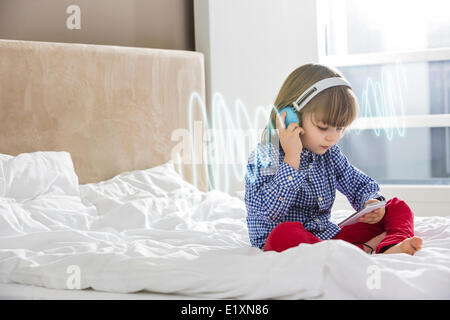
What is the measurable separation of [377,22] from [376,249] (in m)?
2.54

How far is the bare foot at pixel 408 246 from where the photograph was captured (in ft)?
4.52

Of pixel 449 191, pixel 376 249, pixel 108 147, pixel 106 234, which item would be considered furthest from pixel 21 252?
pixel 449 191

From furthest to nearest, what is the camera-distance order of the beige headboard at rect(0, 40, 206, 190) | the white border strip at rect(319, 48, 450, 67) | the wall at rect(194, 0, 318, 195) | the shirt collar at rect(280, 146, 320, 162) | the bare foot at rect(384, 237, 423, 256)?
1. the white border strip at rect(319, 48, 450, 67)
2. the wall at rect(194, 0, 318, 195)
3. the beige headboard at rect(0, 40, 206, 190)
4. the shirt collar at rect(280, 146, 320, 162)
5. the bare foot at rect(384, 237, 423, 256)

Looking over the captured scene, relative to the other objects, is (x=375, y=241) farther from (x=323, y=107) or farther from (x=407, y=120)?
(x=407, y=120)

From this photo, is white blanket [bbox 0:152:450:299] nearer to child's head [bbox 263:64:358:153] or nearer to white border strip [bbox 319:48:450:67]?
child's head [bbox 263:64:358:153]

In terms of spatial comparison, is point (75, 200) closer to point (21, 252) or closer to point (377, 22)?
point (21, 252)

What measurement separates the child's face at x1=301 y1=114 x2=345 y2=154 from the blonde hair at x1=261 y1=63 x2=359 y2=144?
13 mm

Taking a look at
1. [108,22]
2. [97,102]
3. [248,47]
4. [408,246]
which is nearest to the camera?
[408,246]

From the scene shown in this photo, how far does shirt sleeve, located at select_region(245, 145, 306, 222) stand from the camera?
1.55 meters

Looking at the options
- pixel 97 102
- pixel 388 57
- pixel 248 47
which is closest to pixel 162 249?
pixel 97 102

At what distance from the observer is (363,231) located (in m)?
1.67

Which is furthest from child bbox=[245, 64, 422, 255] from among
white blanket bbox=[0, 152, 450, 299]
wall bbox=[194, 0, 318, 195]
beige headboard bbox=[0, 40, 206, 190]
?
wall bbox=[194, 0, 318, 195]

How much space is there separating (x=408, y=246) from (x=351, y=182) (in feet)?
1.55

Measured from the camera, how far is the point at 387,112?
3.58m
